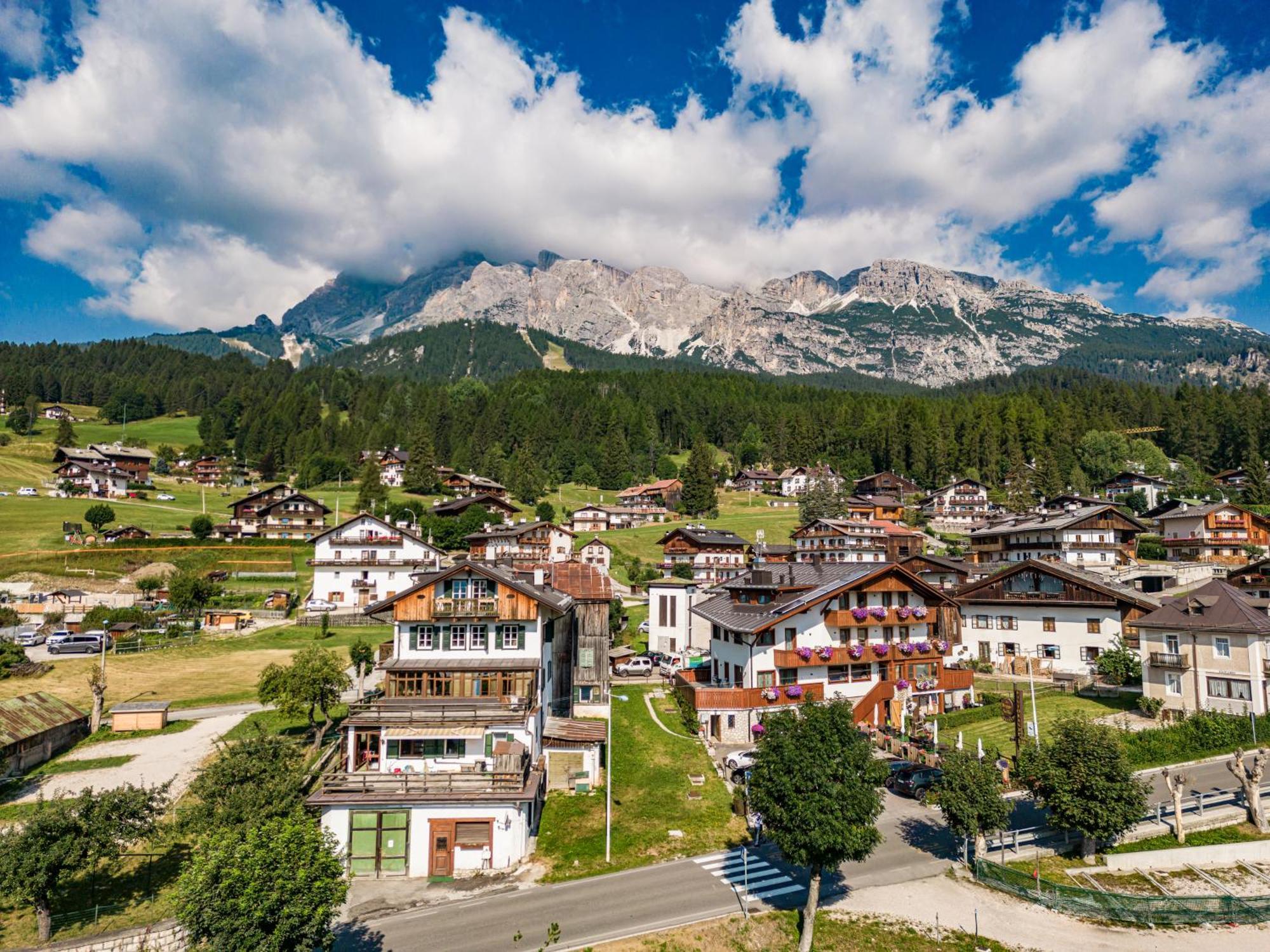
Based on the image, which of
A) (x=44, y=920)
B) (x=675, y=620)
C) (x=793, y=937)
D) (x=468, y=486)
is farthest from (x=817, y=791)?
(x=468, y=486)

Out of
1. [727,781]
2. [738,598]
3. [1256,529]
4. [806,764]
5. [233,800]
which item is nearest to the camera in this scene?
[806,764]

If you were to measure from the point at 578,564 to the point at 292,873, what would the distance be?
37775 mm

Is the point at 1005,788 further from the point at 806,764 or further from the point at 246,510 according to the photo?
the point at 246,510

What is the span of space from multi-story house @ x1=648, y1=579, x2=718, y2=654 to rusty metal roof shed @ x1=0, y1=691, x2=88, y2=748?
45096mm

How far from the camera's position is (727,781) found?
1608 inches

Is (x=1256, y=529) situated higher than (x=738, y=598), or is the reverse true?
(x=1256, y=529)

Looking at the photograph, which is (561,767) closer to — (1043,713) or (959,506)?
(1043,713)

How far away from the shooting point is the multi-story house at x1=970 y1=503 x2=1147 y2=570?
304 feet

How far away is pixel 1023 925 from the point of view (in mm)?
26859

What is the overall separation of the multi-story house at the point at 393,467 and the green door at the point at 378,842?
465 ft

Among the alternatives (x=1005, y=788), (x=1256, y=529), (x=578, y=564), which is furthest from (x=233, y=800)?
(x=1256, y=529)

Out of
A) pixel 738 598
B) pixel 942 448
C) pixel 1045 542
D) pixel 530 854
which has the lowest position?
pixel 530 854

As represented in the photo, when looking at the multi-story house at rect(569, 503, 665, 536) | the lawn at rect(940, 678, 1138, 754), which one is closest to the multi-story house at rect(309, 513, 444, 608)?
the multi-story house at rect(569, 503, 665, 536)

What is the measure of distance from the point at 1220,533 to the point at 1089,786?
86.2 meters
